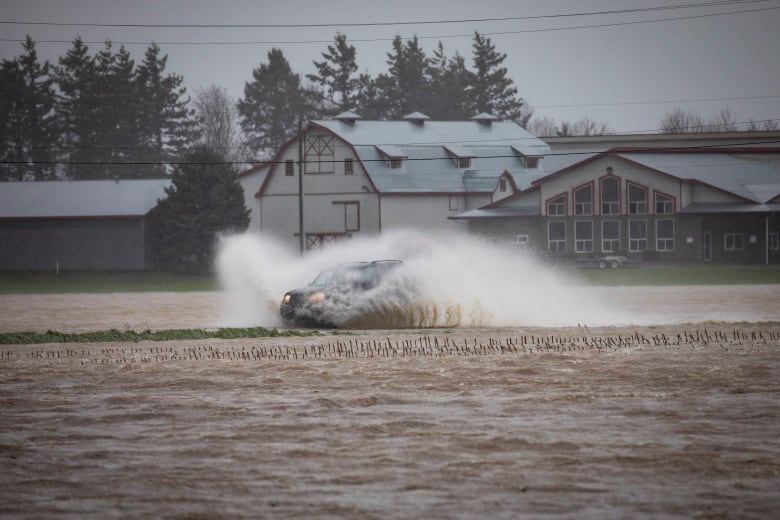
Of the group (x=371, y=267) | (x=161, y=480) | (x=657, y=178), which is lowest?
(x=161, y=480)

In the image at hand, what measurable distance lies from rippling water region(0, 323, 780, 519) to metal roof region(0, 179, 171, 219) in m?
62.0

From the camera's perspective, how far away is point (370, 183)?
7906cm

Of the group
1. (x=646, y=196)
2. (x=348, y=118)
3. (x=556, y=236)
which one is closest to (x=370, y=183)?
(x=348, y=118)

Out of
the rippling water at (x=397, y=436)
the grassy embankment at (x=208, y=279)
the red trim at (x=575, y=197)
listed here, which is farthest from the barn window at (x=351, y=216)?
the rippling water at (x=397, y=436)

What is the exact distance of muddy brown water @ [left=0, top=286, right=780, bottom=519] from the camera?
8758mm

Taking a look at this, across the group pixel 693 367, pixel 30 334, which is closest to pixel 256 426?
pixel 693 367

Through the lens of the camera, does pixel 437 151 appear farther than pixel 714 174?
Yes

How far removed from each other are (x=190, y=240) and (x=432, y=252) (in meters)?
45.6

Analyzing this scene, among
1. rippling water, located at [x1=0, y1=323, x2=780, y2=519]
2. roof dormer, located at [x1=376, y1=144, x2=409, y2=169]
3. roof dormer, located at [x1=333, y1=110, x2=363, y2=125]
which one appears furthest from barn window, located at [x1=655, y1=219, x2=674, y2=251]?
rippling water, located at [x1=0, y1=323, x2=780, y2=519]

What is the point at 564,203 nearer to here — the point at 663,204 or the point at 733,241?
the point at 663,204

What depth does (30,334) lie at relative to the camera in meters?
23.6

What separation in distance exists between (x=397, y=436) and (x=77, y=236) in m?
71.4

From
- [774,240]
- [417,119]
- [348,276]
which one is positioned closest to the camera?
[348,276]

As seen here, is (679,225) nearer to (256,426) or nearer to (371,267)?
(371,267)
